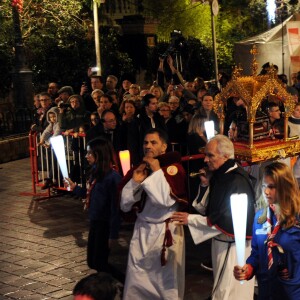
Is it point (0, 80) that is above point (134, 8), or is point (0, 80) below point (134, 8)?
below

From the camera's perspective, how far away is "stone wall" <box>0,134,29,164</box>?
17.5 metres

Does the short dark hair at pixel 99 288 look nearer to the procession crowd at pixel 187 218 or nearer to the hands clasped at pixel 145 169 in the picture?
the procession crowd at pixel 187 218

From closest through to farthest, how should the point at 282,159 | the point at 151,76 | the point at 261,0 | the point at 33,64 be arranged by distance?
1. the point at 282,159
2. the point at 33,64
3. the point at 151,76
4. the point at 261,0

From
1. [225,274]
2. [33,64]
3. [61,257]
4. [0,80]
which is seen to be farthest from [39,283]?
[33,64]

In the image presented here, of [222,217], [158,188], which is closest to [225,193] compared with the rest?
[222,217]

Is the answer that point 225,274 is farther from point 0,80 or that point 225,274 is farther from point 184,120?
point 0,80

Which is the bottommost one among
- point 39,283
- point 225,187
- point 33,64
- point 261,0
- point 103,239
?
point 39,283

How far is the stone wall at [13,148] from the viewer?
17.5 m

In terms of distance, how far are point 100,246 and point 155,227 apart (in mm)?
829

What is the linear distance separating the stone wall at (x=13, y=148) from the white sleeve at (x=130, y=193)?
1082 cm

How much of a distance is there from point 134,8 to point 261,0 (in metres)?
6.16

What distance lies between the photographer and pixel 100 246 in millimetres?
7695

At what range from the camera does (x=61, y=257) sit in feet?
31.4

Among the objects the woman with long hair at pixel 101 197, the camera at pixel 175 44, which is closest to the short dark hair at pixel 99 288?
the woman with long hair at pixel 101 197
